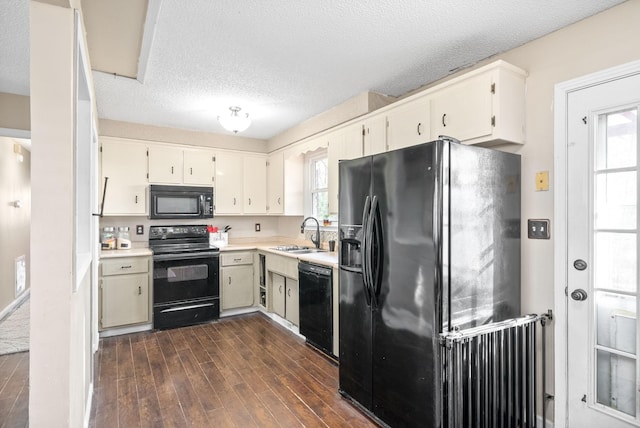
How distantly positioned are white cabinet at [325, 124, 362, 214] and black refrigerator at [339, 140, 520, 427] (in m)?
0.95

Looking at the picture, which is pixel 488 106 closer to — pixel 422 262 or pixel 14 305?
pixel 422 262

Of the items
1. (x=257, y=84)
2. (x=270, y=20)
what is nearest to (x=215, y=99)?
(x=257, y=84)

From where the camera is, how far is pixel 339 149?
11.7ft

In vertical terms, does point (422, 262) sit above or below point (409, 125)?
below

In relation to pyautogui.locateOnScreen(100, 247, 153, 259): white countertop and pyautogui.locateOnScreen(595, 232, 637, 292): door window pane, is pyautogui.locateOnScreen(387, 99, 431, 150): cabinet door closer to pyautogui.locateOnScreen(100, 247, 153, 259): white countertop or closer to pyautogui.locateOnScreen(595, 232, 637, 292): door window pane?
pyautogui.locateOnScreen(595, 232, 637, 292): door window pane

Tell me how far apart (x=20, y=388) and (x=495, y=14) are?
4.14 metres

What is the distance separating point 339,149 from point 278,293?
1.85 meters

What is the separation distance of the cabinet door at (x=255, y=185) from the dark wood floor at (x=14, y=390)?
2.80m

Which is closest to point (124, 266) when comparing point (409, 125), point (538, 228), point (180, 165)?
point (180, 165)

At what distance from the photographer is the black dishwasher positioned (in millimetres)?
3162

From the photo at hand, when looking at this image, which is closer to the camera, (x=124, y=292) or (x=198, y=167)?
(x=124, y=292)

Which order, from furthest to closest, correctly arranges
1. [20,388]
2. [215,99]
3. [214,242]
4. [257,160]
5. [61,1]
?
1. [257,160]
2. [214,242]
3. [215,99]
4. [20,388]
5. [61,1]

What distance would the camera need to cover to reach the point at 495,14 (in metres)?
1.98

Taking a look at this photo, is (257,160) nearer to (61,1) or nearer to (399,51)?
(399,51)
